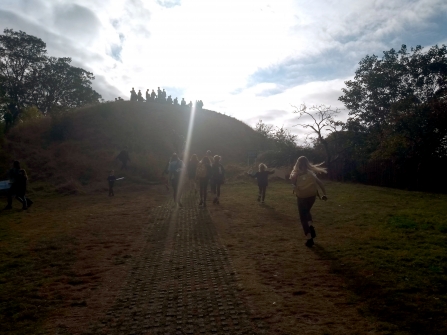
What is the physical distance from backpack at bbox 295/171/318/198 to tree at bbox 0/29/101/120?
3951 cm

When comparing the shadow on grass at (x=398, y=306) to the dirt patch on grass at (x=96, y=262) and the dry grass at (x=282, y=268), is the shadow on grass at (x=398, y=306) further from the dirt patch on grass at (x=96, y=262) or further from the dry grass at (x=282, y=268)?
the dirt patch on grass at (x=96, y=262)

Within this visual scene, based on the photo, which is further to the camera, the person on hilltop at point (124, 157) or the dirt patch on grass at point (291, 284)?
the person on hilltop at point (124, 157)

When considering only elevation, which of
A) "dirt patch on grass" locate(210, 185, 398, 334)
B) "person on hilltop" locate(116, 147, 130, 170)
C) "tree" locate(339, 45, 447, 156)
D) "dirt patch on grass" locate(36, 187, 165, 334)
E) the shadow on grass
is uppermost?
"tree" locate(339, 45, 447, 156)

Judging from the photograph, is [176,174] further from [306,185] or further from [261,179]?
[306,185]

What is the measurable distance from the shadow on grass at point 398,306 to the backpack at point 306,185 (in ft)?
6.73

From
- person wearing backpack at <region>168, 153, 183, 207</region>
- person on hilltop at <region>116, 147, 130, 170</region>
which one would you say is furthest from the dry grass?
person on hilltop at <region>116, 147, 130, 170</region>

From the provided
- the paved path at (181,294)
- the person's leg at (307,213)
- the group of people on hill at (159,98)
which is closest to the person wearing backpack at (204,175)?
the paved path at (181,294)

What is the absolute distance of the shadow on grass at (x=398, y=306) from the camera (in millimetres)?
3986

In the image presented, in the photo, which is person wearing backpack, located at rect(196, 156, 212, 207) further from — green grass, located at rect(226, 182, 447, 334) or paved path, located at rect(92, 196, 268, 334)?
paved path, located at rect(92, 196, 268, 334)

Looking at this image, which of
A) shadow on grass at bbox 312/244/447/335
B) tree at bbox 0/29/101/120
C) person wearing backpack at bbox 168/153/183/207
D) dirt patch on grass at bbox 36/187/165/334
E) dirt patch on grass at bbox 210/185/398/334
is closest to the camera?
shadow on grass at bbox 312/244/447/335

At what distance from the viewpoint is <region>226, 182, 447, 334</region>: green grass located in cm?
439

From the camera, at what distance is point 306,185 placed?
7.62m

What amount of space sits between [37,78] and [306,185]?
4869cm

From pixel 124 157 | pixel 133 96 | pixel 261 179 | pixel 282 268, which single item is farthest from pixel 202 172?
pixel 133 96
